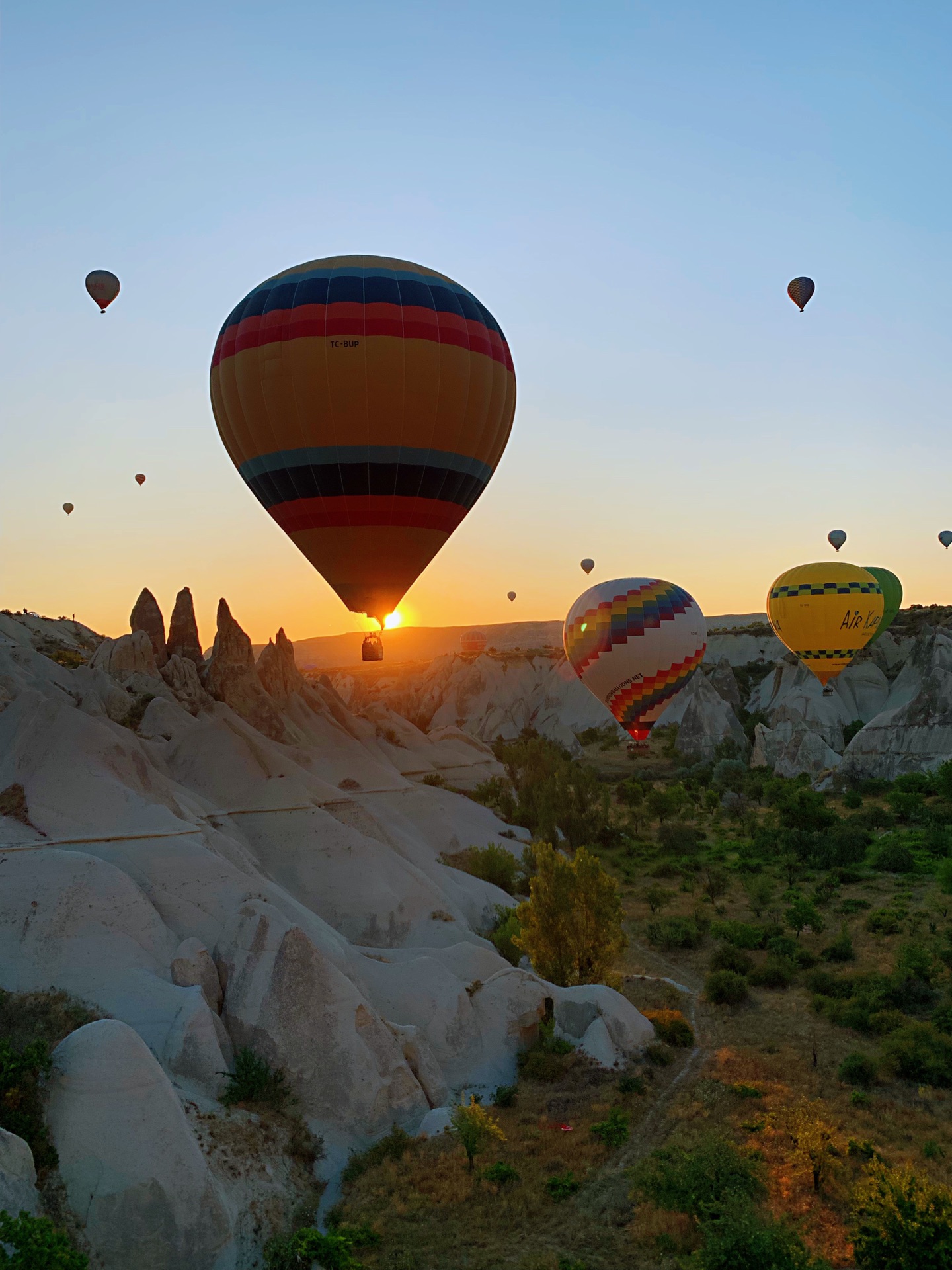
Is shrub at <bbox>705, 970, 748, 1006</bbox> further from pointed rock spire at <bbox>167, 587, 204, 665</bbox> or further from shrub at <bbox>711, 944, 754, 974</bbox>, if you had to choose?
pointed rock spire at <bbox>167, 587, 204, 665</bbox>

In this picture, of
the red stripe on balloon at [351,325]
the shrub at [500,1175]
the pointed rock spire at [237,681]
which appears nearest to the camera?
the shrub at [500,1175]

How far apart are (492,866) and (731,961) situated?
1120 centimetres

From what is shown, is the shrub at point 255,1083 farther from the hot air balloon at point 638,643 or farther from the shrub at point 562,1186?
the hot air balloon at point 638,643

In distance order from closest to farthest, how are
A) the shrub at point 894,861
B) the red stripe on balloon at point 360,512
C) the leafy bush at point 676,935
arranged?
1. the red stripe on balloon at point 360,512
2. the leafy bush at point 676,935
3. the shrub at point 894,861

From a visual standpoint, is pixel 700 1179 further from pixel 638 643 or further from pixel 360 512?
pixel 638 643

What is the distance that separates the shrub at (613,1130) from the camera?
820 inches

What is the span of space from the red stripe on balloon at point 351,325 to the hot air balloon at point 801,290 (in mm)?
27961

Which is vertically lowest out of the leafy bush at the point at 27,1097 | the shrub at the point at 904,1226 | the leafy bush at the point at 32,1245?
the shrub at the point at 904,1226

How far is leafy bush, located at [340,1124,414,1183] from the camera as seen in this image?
760 inches

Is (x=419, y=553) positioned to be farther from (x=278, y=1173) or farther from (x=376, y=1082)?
(x=278, y=1173)

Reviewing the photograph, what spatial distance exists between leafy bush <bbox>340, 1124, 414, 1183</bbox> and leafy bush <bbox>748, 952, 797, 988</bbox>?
1561 centimetres

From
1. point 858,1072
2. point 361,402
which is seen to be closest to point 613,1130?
point 858,1072

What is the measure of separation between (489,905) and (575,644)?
2445 centimetres

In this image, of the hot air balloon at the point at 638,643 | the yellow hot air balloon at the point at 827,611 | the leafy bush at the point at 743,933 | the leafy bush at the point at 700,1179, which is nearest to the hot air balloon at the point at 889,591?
the yellow hot air balloon at the point at 827,611
